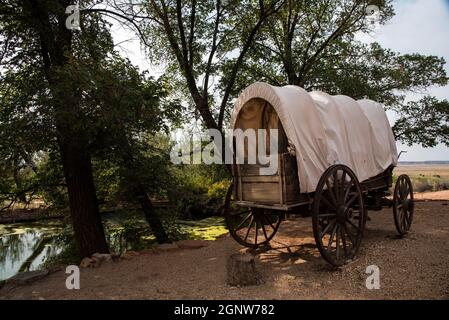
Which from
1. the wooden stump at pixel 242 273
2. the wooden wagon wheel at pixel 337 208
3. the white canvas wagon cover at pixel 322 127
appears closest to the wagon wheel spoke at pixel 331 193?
the wooden wagon wheel at pixel 337 208

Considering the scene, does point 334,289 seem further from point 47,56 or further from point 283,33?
point 283,33

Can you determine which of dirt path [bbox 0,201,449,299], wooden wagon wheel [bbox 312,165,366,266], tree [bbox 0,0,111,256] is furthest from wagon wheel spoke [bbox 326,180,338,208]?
tree [bbox 0,0,111,256]

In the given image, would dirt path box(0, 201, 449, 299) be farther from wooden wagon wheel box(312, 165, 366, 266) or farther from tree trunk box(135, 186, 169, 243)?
tree trunk box(135, 186, 169, 243)

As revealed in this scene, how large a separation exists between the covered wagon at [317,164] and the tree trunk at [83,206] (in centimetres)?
286

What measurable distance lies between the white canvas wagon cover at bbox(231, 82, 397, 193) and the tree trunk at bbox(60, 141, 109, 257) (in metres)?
3.34

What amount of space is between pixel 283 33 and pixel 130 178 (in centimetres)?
850

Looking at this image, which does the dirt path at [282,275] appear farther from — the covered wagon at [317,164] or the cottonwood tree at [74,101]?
the cottonwood tree at [74,101]

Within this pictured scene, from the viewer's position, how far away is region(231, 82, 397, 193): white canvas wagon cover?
534 centimetres

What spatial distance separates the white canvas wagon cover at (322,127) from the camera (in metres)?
5.34

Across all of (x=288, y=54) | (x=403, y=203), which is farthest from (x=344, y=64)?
(x=403, y=203)

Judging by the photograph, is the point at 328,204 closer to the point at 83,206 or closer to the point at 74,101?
the point at 74,101

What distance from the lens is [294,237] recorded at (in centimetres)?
798

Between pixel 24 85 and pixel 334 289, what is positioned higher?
pixel 24 85
